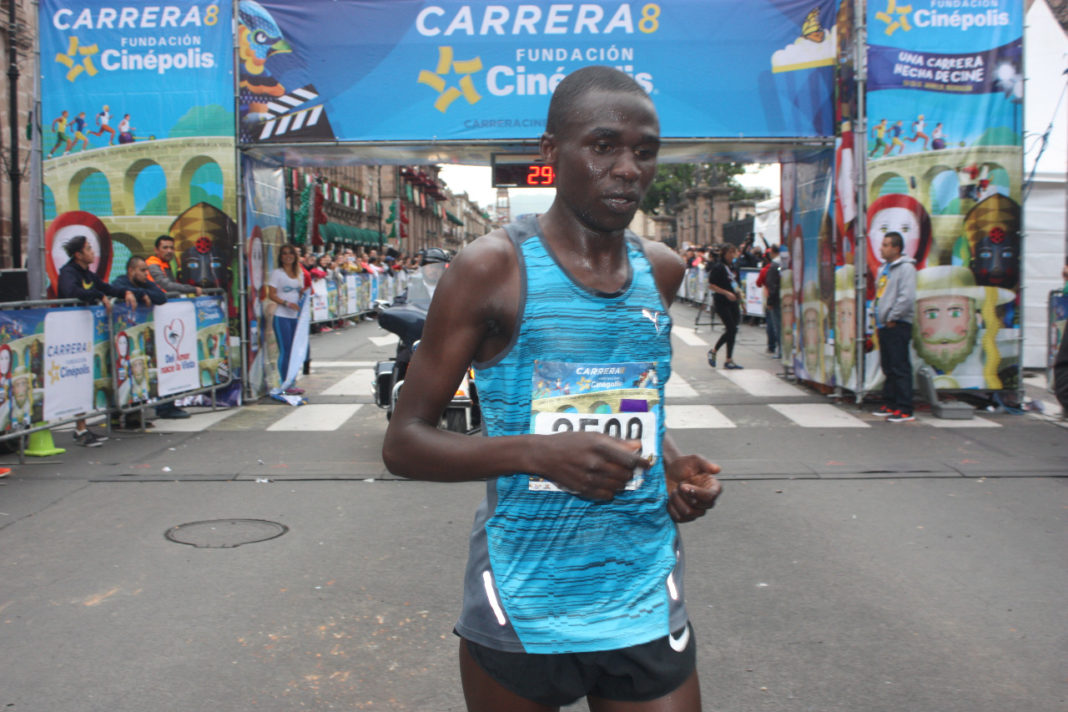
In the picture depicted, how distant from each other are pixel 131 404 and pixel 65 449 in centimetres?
90

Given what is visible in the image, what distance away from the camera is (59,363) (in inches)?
334

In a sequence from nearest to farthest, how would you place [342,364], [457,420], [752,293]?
[457,420], [342,364], [752,293]

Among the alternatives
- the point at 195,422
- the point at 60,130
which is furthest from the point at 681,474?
the point at 60,130

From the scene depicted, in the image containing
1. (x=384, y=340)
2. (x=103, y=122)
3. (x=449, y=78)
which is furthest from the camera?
(x=384, y=340)

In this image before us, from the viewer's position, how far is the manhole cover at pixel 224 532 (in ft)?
18.9

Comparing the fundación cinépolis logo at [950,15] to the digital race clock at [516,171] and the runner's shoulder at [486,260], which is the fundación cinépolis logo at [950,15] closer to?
the digital race clock at [516,171]

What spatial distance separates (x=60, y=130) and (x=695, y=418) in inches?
303

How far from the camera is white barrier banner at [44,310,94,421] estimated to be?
328 inches

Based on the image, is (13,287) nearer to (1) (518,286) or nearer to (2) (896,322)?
(2) (896,322)

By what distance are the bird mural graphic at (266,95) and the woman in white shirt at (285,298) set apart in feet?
5.10

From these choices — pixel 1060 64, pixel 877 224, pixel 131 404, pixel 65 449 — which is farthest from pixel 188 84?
pixel 1060 64

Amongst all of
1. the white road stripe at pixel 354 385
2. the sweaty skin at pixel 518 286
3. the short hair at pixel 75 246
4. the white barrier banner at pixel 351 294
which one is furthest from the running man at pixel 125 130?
the white barrier banner at pixel 351 294

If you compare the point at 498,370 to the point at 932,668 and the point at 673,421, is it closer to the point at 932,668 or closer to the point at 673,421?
the point at 932,668

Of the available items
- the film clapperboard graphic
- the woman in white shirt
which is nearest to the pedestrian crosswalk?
the woman in white shirt
